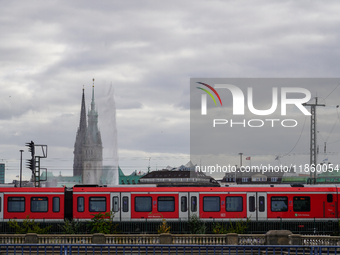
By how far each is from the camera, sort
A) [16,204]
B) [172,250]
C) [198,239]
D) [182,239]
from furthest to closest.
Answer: [16,204] < [198,239] < [182,239] < [172,250]

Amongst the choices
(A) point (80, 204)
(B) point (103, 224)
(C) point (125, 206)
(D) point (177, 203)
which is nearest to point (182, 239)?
(B) point (103, 224)

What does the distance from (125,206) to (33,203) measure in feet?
20.3

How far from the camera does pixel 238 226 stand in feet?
104

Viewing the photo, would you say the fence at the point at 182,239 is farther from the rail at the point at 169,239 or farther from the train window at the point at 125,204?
the train window at the point at 125,204

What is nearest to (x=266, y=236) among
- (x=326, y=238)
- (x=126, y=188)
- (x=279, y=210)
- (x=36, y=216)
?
(x=326, y=238)

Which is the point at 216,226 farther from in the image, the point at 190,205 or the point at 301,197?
the point at 301,197

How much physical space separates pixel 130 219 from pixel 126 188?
2.07m

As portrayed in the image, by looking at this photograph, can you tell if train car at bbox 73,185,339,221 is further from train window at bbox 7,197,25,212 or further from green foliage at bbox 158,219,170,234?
train window at bbox 7,197,25,212

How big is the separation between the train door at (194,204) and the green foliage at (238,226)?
246cm

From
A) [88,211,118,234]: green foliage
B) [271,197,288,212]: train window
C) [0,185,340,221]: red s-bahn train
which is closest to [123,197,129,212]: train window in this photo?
[0,185,340,221]: red s-bahn train

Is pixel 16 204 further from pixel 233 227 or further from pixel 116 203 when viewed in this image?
pixel 233 227

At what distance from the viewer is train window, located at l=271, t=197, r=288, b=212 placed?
3406cm

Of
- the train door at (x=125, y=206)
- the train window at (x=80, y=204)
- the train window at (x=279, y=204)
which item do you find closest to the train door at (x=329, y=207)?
the train window at (x=279, y=204)

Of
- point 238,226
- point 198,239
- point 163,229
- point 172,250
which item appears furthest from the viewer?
point 238,226
